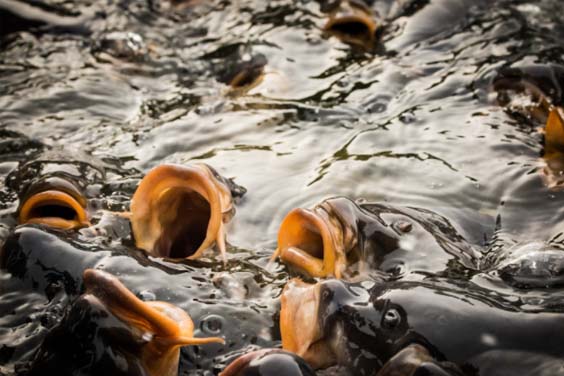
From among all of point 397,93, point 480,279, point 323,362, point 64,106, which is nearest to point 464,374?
point 323,362

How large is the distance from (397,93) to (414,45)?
0.79 meters

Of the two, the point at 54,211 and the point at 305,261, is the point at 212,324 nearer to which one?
the point at 305,261

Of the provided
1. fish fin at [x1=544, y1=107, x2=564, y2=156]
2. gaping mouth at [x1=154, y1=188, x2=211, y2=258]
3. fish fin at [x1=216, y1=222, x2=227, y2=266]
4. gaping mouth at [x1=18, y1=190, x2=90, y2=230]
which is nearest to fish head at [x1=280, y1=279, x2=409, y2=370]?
fish fin at [x1=216, y1=222, x2=227, y2=266]

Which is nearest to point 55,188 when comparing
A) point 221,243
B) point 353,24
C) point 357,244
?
point 221,243

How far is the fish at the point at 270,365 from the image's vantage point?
2.09 meters

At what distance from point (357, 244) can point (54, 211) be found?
1.40 meters

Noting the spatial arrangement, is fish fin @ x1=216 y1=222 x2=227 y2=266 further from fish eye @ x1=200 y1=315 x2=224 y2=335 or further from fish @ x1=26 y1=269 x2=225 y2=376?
fish @ x1=26 y1=269 x2=225 y2=376

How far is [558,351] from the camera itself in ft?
7.29

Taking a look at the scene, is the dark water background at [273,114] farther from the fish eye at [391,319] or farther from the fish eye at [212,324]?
the fish eye at [391,319]

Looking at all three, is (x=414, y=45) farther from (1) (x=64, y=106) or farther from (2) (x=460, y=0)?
(1) (x=64, y=106)

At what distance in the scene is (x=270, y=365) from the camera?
2.10 m

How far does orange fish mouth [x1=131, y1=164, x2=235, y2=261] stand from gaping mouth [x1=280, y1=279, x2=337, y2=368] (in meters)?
0.62

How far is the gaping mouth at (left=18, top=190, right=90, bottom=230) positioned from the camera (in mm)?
3220

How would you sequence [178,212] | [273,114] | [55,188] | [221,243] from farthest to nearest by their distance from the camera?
1. [273,114]
2. [55,188]
3. [178,212]
4. [221,243]
